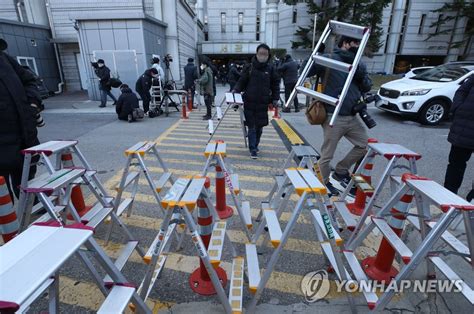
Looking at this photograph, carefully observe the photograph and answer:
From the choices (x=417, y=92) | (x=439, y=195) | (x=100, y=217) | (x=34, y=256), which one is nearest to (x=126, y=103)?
(x=100, y=217)

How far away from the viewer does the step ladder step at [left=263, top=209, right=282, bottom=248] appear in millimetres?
2146

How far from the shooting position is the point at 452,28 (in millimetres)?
28078

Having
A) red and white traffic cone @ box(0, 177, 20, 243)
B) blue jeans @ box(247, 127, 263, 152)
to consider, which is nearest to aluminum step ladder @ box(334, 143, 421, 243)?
blue jeans @ box(247, 127, 263, 152)

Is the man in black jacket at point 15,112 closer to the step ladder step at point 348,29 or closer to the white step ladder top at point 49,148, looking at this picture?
the white step ladder top at point 49,148

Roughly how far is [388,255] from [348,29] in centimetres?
238

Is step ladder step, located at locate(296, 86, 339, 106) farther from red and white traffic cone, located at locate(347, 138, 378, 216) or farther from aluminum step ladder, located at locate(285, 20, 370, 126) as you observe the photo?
red and white traffic cone, located at locate(347, 138, 378, 216)

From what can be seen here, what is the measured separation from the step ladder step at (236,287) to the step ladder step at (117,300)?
92 centimetres

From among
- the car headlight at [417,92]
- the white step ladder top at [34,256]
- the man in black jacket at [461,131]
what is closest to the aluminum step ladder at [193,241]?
the white step ladder top at [34,256]

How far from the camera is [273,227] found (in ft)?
7.73

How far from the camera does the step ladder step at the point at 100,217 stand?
7.85 ft

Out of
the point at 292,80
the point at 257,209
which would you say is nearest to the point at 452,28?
the point at 292,80

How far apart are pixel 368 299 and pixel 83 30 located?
48.0 ft

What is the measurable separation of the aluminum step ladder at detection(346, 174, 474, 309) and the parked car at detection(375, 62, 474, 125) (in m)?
7.24

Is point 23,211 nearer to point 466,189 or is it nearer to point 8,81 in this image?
point 8,81
